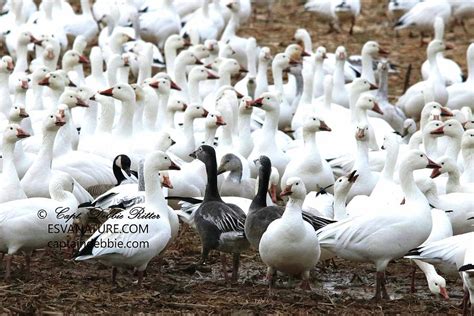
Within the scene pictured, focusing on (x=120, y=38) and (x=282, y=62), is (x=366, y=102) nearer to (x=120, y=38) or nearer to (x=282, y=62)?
(x=282, y=62)

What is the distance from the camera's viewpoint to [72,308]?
7754 millimetres

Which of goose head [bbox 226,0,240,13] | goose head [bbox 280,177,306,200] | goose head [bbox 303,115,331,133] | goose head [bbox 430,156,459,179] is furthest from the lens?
goose head [bbox 226,0,240,13]

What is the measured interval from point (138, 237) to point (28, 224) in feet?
2.56

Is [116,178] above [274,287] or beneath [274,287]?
above

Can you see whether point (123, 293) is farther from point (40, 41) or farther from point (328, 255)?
point (40, 41)

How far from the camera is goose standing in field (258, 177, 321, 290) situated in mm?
8133

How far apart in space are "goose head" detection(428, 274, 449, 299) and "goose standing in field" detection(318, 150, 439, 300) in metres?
0.26

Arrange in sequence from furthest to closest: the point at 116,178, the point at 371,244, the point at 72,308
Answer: the point at 116,178
the point at 371,244
the point at 72,308

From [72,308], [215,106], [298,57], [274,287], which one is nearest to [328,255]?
[274,287]

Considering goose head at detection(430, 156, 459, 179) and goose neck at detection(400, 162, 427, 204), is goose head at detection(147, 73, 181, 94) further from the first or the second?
goose neck at detection(400, 162, 427, 204)

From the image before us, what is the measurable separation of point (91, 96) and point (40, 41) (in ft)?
9.73

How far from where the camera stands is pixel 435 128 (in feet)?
36.5

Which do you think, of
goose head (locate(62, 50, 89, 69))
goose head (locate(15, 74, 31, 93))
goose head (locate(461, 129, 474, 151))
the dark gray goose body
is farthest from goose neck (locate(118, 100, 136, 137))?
goose head (locate(461, 129, 474, 151))

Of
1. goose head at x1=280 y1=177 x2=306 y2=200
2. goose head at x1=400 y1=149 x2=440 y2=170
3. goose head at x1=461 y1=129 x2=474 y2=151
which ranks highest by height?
goose head at x1=461 y1=129 x2=474 y2=151
